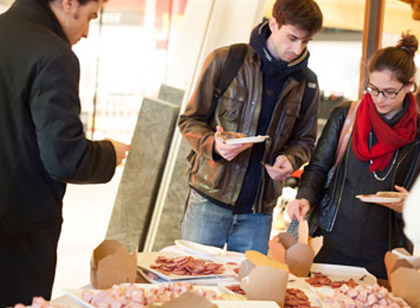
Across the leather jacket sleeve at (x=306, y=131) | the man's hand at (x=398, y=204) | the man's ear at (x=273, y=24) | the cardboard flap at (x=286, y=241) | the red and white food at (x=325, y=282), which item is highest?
the man's ear at (x=273, y=24)

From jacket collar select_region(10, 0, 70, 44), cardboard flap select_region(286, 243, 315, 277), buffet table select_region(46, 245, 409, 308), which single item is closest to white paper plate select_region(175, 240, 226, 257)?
buffet table select_region(46, 245, 409, 308)

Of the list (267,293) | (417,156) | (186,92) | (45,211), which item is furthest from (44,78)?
(186,92)

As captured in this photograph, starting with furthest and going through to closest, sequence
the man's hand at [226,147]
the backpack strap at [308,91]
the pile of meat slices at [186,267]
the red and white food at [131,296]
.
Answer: the backpack strap at [308,91] < the man's hand at [226,147] < the pile of meat slices at [186,267] < the red and white food at [131,296]

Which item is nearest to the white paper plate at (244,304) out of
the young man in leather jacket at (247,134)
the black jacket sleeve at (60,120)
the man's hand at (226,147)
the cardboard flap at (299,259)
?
the cardboard flap at (299,259)

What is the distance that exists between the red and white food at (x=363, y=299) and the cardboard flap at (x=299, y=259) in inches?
14.0

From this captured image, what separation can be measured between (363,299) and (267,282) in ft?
0.95

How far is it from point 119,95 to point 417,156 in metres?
4.03

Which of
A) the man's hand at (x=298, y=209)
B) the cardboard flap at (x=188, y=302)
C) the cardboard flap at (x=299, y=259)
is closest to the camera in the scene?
the cardboard flap at (x=188, y=302)

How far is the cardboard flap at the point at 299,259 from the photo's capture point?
7.59 ft

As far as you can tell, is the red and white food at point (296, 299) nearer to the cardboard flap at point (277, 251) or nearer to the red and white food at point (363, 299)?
the red and white food at point (363, 299)

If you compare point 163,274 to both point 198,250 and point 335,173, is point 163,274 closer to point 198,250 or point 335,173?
point 198,250

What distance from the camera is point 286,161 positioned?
2.75 meters

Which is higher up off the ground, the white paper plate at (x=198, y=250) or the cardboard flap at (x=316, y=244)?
the cardboard flap at (x=316, y=244)

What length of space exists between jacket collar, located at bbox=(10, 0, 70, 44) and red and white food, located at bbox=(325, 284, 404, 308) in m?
1.22
